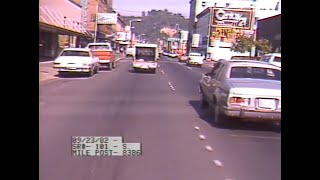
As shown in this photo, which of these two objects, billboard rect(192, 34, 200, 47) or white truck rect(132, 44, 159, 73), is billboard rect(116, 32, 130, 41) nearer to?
white truck rect(132, 44, 159, 73)

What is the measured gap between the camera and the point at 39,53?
6.15 m

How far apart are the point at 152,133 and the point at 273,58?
6.69ft

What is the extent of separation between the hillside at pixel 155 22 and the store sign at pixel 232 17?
0.44 m

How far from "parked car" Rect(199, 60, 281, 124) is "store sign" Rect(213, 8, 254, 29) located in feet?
2.65

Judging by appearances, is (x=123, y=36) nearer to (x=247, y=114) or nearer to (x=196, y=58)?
(x=196, y=58)

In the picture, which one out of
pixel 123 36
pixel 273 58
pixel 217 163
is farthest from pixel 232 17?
pixel 123 36

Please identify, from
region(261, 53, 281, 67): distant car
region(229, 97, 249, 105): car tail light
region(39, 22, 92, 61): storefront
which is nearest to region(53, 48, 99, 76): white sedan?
region(39, 22, 92, 61): storefront

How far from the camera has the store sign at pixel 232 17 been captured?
21.6 ft

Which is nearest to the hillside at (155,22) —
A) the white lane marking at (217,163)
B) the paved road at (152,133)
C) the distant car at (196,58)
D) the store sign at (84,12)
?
the store sign at (84,12)
